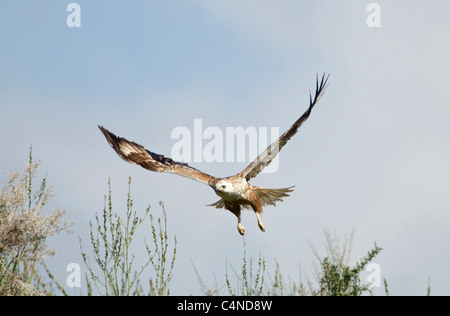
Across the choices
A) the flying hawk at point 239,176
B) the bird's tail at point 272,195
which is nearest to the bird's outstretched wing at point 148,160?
the flying hawk at point 239,176

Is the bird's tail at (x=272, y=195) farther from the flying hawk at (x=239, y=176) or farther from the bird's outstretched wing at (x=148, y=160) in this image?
the bird's outstretched wing at (x=148, y=160)

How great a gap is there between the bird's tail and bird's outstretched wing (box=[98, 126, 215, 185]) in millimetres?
1120

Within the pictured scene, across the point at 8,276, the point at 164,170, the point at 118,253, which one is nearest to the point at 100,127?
the point at 164,170

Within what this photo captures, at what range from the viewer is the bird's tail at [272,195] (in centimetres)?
1248

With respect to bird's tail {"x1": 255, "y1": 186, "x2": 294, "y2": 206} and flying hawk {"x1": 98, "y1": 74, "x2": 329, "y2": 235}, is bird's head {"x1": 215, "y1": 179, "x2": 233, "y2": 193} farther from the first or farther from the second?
bird's tail {"x1": 255, "y1": 186, "x2": 294, "y2": 206}

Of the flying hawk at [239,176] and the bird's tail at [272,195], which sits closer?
the flying hawk at [239,176]

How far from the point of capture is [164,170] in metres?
12.5

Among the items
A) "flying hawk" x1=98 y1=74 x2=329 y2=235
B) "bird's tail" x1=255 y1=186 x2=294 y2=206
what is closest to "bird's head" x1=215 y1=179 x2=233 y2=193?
"flying hawk" x1=98 y1=74 x2=329 y2=235

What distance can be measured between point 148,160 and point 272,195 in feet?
9.05

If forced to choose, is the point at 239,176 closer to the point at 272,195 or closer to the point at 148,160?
the point at 272,195

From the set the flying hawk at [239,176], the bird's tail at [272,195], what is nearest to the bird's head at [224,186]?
the flying hawk at [239,176]

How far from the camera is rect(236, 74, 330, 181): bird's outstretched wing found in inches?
438

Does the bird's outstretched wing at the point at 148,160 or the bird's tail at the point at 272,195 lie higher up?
the bird's outstretched wing at the point at 148,160

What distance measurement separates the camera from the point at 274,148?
1117 cm
